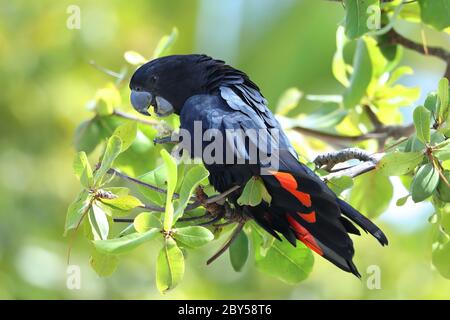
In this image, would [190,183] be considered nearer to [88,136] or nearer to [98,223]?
[98,223]

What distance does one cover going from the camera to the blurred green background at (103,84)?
5.21 m

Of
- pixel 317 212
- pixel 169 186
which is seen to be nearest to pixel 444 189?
pixel 317 212

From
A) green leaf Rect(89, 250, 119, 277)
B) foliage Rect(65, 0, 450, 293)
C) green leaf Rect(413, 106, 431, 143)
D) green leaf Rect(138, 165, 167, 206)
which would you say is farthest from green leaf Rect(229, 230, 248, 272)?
green leaf Rect(413, 106, 431, 143)

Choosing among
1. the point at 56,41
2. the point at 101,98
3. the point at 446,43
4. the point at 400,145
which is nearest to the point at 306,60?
the point at 446,43

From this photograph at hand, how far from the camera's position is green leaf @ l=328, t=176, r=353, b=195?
7.61 feet

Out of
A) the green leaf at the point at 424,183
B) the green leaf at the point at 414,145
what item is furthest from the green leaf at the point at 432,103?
the green leaf at the point at 424,183

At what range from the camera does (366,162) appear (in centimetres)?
240

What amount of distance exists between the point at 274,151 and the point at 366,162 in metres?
0.33

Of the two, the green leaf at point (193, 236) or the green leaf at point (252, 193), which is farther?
the green leaf at point (252, 193)

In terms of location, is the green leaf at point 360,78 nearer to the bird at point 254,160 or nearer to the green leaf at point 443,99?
the bird at point 254,160

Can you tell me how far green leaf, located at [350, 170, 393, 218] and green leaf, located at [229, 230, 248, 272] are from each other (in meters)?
0.44

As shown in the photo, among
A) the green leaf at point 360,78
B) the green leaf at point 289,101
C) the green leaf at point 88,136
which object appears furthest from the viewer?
the green leaf at point 289,101

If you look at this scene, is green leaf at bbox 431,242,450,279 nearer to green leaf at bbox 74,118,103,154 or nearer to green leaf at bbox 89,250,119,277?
green leaf at bbox 89,250,119,277

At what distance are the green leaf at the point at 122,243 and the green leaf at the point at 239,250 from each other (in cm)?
68
